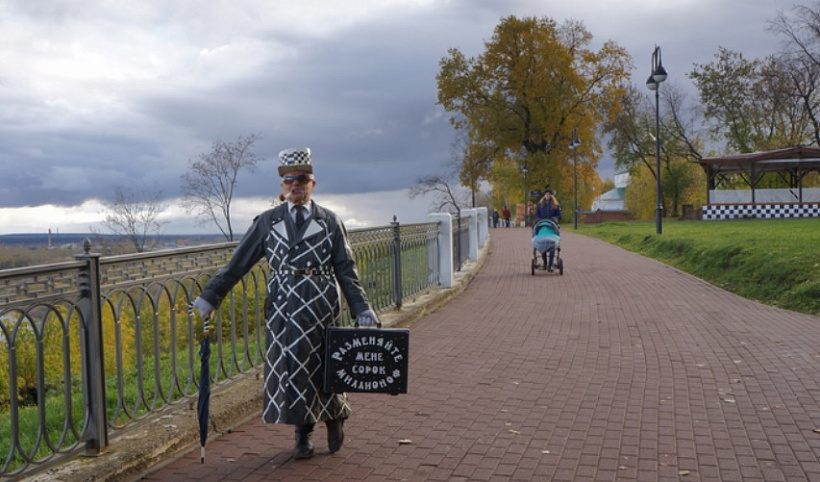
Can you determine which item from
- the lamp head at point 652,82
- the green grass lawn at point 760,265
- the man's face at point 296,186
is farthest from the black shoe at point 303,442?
the lamp head at point 652,82

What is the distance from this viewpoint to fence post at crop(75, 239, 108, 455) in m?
4.52

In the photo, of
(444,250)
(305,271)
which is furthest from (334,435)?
(444,250)

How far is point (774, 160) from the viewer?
41688mm

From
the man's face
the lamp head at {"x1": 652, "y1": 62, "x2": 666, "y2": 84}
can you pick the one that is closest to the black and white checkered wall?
the lamp head at {"x1": 652, "y1": 62, "x2": 666, "y2": 84}

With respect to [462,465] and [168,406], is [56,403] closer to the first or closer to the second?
[168,406]

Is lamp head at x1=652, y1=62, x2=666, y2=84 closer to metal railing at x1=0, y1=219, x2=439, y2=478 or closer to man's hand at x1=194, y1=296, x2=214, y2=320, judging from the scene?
metal railing at x1=0, y1=219, x2=439, y2=478

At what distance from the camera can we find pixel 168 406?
216 inches

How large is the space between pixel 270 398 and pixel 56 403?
256cm

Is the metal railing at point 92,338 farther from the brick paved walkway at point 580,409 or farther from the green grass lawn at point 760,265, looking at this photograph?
the green grass lawn at point 760,265

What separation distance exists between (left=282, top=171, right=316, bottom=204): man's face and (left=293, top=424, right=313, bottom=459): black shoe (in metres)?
1.37

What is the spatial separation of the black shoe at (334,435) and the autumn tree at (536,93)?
151ft

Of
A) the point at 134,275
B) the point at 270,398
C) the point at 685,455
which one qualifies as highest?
the point at 134,275

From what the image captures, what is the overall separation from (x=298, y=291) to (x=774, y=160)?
42.1m

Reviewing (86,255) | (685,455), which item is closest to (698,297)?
(685,455)
